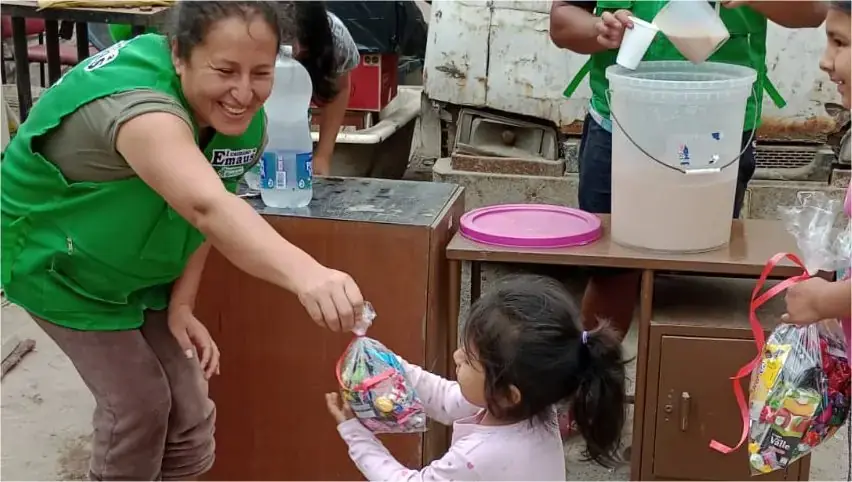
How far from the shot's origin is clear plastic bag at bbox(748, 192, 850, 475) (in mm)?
1770

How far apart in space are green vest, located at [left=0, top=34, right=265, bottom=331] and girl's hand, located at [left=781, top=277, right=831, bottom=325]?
108 centimetres

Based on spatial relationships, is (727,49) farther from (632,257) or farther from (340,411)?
(340,411)

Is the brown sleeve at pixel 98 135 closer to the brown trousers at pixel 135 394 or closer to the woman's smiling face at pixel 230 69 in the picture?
the woman's smiling face at pixel 230 69

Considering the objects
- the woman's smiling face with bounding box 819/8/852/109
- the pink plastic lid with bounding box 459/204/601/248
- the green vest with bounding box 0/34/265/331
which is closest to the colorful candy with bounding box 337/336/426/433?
the green vest with bounding box 0/34/265/331

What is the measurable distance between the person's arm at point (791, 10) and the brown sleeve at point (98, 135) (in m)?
1.37

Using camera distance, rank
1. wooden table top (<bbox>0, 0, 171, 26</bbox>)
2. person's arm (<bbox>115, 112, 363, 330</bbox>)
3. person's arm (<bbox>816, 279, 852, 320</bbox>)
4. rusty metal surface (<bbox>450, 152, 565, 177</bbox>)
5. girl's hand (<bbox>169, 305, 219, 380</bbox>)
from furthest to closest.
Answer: rusty metal surface (<bbox>450, 152, 565, 177</bbox>) < wooden table top (<bbox>0, 0, 171, 26</bbox>) < girl's hand (<bbox>169, 305, 219, 380</bbox>) < person's arm (<bbox>816, 279, 852, 320</bbox>) < person's arm (<bbox>115, 112, 363, 330</bbox>)

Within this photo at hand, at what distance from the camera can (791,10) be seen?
2406mm

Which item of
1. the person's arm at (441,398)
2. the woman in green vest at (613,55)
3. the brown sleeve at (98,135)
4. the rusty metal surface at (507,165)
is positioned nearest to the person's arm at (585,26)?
the woman in green vest at (613,55)

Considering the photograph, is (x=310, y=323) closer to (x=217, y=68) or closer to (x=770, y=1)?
(x=217, y=68)

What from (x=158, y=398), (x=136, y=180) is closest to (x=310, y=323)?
(x=158, y=398)

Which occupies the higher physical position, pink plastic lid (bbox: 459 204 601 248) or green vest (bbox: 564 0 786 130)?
green vest (bbox: 564 0 786 130)

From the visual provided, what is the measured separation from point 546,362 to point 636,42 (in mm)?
941

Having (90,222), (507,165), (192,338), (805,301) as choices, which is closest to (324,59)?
(192,338)

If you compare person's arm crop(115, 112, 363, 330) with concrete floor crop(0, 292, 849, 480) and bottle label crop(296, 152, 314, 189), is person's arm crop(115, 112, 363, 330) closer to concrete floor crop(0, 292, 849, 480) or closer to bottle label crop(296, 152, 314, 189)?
bottle label crop(296, 152, 314, 189)
